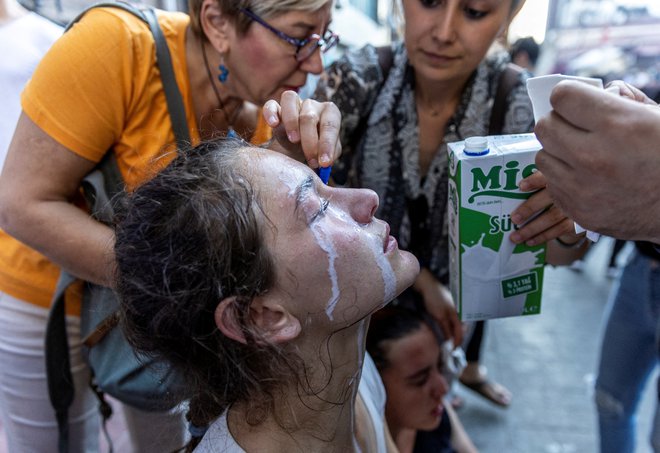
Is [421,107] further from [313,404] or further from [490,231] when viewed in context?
[313,404]

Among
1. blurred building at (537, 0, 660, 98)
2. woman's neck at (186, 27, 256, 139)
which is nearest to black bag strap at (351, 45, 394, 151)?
woman's neck at (186, 27, 256, 139)

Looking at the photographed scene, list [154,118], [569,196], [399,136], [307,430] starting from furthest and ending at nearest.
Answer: [399,136], [154,118], [307,430], [569,196]

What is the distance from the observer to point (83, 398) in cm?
165

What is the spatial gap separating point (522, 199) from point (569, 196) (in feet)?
0.79

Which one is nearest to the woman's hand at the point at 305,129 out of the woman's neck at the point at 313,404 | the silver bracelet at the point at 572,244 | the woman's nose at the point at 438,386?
the woman's neck at the point at 313,404

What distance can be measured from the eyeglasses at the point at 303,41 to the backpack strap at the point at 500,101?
1.70ft

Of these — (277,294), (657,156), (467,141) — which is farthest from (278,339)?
(657,156)

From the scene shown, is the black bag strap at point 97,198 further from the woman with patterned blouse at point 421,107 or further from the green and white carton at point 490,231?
the green and white carton at point 490,231

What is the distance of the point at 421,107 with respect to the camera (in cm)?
171

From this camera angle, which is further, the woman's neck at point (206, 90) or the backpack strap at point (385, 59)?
the backpack strap at point (385, 59)

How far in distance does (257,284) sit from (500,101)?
966 mm

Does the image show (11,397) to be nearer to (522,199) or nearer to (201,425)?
(201,425)

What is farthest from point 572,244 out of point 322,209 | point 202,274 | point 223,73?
point 223,73

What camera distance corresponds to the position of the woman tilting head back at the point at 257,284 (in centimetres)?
103
